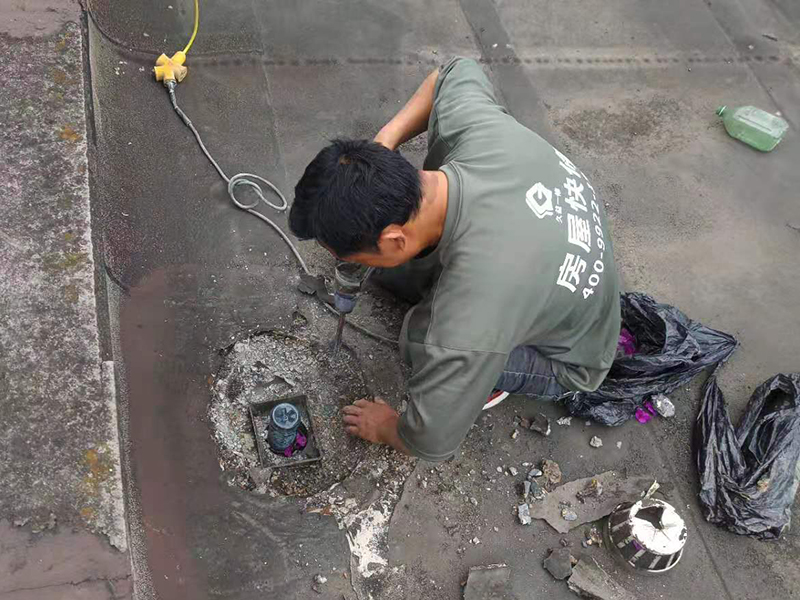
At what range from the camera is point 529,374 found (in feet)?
8.00

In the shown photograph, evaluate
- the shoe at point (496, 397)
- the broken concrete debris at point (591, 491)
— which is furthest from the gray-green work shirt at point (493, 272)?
the broken concrete debris at point (591, 491)

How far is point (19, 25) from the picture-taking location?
2889 millimetres

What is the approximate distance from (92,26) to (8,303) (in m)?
1.64

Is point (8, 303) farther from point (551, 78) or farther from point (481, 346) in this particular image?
point (551, 78)

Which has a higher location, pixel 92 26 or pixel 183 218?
pixel 92 26

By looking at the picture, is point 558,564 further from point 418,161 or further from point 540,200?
point 418,161

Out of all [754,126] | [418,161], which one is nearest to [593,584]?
[418,161]

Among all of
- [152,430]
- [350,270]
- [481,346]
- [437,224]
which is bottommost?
[152,430]

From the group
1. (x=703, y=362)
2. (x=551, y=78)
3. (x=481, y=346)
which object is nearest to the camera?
(x=481, y=346)

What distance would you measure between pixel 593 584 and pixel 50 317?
83.8 inches

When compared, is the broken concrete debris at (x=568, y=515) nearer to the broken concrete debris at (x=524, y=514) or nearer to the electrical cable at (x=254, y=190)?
the broken concrete debris at (x=524, y=514)

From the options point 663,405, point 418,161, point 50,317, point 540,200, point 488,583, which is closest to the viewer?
point 540,200

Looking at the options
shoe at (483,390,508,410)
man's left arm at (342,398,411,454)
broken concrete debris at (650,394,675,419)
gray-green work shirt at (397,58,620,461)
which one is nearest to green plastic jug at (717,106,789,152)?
broken concrete debris at (650,394,675,419)

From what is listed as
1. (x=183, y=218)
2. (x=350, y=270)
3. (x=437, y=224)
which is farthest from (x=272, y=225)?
(x=437, y=224)
